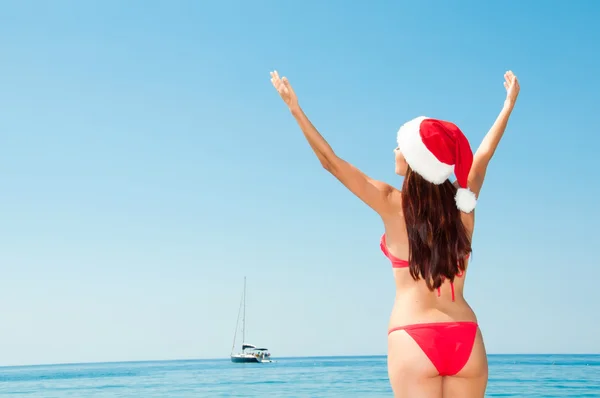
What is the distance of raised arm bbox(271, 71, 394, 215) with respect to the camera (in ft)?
9.72

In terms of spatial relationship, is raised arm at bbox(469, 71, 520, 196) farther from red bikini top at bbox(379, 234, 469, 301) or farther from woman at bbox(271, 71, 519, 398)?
red bikini top at bbox(379, 234, 469, 301)

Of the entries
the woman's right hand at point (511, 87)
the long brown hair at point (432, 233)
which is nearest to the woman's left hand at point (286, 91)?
the long brown hair at point (432, 233)

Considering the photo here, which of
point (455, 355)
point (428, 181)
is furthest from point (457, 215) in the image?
point (455, 355)

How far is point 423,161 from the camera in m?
2.95

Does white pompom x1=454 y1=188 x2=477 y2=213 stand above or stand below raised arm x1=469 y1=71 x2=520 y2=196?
below

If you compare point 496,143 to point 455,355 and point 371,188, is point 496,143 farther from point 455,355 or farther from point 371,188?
point 455,355

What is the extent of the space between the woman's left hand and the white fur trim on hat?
0.48m

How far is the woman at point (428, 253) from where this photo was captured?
2.87 metres

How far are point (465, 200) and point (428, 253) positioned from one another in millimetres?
264

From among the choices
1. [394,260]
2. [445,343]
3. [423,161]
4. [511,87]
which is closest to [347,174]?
[423,161]

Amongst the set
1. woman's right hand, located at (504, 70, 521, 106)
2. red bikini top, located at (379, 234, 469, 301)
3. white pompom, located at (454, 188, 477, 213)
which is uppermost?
woman's right hand, located at (504, 70, 521, 106)

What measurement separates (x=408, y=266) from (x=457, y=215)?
0.28 metres

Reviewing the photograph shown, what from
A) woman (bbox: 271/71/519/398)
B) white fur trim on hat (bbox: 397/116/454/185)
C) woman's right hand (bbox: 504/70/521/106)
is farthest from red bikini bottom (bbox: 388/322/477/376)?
woman's right hand (bbox: 504/70/521/106)

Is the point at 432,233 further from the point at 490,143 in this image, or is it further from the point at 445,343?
the point at 490,143
